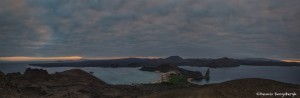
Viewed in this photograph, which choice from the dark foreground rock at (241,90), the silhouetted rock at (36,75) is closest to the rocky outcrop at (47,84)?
the silhouetted rock at (36,75)

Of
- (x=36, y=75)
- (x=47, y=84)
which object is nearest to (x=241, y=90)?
(x=47, y=84)

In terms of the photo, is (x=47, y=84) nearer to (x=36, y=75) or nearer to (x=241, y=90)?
(x=36, y=75)

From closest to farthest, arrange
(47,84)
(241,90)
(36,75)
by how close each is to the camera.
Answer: (241,90) → (47,84) → (36,75)

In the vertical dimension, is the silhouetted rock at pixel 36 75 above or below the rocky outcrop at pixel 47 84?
above

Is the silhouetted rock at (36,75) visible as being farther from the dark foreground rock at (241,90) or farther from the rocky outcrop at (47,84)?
the dark foreground rock at (241,90)

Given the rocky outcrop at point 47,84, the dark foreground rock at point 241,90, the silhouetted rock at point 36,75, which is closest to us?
the dark foreground rock at point 241,90

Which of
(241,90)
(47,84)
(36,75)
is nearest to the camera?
(241,90)

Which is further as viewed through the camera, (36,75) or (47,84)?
(36,75)

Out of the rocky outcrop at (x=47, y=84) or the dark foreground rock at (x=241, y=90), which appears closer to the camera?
the dark foreground rock at (x=241, y=90)

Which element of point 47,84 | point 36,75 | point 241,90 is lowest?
point 47,84

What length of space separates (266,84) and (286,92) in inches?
122

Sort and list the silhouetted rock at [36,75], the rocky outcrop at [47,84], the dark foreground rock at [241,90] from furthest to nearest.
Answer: the silhouetted rock at [36,75] < the rocky outcrop at [47,84] < the dark foreground rock at [241,90]

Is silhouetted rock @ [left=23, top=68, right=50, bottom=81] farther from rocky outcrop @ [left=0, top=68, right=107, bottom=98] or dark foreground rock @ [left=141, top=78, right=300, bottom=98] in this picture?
dark foreground rock @ [left=141, top=78, right=300, bottom=98]

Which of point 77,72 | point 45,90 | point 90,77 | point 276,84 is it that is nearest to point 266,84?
point 276,84
